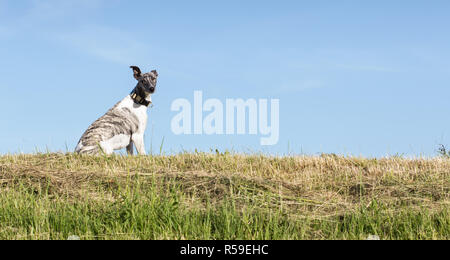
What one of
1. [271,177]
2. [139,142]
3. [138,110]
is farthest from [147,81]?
[271,177]

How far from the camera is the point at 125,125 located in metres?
11.3

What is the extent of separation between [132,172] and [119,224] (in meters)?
3.23

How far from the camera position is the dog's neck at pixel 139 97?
11773 millimetres

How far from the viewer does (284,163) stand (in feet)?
33.4

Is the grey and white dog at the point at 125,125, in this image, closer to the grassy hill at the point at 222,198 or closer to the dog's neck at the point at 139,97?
the dog's neck at the point at 139,97

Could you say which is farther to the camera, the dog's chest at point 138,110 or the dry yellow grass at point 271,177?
the dog's chest at point 138,110

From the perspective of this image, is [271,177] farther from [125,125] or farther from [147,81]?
[147,81]

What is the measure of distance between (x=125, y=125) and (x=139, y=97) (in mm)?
909

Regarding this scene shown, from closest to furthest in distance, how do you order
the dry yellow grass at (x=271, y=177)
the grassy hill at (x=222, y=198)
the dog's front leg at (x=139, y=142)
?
the grassy hill at (x=222, y=198) < the dry yellow grass at (x=271, y=177) < the dog's front leg at (x=139, y=142)

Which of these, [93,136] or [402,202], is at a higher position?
[93,136]

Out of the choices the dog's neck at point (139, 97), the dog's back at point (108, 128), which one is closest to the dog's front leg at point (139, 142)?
the dog's back at point (108, 128)
